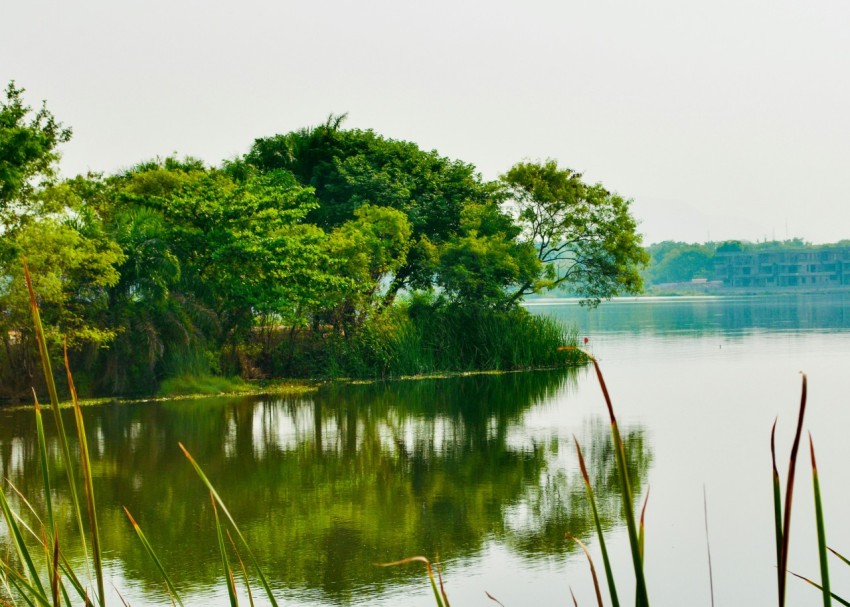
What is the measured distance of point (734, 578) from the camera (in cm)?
751

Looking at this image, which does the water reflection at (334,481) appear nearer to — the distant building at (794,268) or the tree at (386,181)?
the tree at (386,181)

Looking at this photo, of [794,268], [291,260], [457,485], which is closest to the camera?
[457,485]

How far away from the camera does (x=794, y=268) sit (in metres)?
124

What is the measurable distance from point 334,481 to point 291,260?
9.75 metres

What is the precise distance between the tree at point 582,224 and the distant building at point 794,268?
102985mm

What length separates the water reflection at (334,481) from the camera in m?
7.90

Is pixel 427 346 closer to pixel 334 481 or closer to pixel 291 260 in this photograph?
pixel 291 260

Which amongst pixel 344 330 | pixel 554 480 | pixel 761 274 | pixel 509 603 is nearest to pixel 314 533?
pixel 509 603

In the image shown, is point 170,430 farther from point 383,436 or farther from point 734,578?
point 734,578

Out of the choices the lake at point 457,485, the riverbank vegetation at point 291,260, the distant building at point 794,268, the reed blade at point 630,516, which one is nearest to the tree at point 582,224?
the riverbank vegetation at point 291,260

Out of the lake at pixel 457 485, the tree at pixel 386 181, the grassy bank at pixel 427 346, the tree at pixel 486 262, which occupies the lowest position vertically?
the lake at pixel 457 485

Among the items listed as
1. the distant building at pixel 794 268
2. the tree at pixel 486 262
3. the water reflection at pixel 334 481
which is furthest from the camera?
the distant building at pixel 794 268

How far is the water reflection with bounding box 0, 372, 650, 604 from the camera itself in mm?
7898

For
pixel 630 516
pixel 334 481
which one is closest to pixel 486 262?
pixel 334 481
